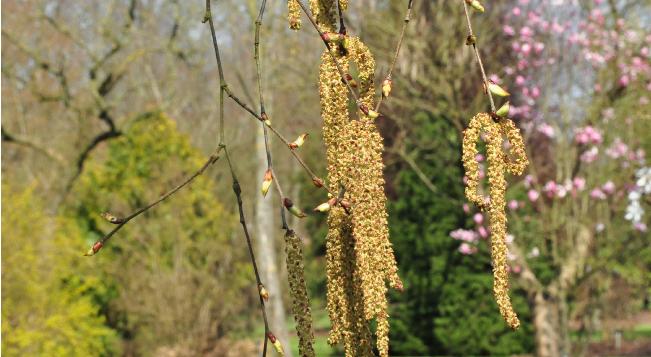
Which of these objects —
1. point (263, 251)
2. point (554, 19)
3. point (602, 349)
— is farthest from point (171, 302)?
point (602, 349)

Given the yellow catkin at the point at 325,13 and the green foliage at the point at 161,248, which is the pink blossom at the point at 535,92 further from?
the yellow catkin at the point at 325,13

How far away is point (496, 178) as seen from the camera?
3.78 feet

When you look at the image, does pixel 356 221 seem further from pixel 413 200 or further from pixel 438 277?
pixel 413 200

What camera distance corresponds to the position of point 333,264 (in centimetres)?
126

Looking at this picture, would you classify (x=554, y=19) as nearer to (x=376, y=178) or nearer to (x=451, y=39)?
(x=451, y=39)

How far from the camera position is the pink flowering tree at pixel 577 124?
9133 mm

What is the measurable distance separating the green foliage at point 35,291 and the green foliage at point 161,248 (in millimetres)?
943

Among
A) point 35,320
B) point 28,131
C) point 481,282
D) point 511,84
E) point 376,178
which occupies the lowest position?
point 376,178

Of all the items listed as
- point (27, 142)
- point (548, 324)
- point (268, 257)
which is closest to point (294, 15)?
point (548, 324)

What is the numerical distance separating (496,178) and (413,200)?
12520mm

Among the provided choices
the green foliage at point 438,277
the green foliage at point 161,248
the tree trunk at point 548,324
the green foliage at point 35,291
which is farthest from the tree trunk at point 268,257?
the tree trunk at point 548,324

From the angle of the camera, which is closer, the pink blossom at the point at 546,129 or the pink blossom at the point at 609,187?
the pink blossom at the point at 546,129

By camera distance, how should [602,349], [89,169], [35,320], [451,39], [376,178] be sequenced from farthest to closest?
[602,349], [89,169], [451,39], [35,320], [376,178]

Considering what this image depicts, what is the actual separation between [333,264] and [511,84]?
9139mm
